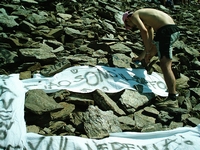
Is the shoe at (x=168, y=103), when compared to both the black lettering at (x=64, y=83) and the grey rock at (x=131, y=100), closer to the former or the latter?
the grey rock at (x=131, y=100)

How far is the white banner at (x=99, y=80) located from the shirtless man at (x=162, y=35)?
33cm

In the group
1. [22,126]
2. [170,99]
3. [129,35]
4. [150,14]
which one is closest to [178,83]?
[170,99]

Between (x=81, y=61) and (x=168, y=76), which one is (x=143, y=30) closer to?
(x=168, y=76)

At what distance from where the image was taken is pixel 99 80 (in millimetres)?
4348

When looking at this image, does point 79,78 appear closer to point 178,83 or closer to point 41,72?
point 41,72

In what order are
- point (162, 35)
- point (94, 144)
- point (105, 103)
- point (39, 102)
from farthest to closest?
point (162, 35) < point (105, 103) < point (39, 102) < point (94, 144)

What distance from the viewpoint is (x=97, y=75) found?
4.45m

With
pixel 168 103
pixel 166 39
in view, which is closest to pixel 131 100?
pixel 168 103

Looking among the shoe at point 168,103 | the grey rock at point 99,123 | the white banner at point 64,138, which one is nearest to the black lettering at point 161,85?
the shoe at point 168,103

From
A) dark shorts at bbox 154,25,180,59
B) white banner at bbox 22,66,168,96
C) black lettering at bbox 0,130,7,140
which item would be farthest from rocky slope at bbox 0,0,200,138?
dark shorts at bbox 154,25,180,59

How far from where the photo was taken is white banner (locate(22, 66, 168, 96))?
4004 mm

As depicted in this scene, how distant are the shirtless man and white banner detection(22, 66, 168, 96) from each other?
327 millimetres

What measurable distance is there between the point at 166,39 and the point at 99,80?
4.17ft

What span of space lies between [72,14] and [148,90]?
3.90 metres
